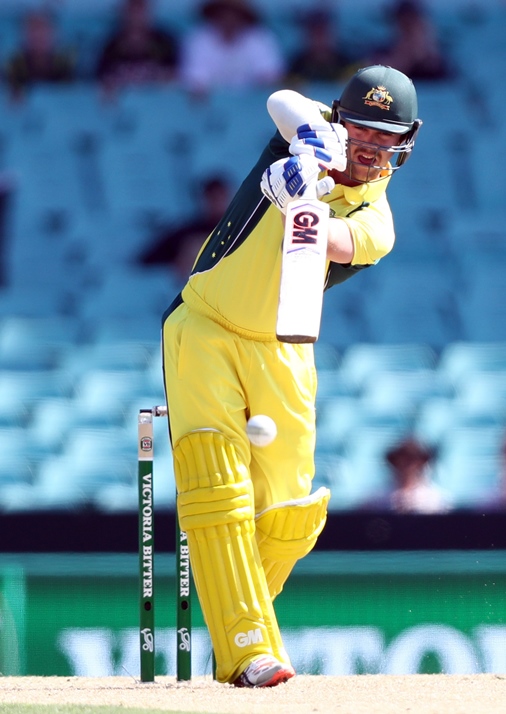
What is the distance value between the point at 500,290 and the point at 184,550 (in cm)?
481

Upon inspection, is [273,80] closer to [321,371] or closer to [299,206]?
[321,371]

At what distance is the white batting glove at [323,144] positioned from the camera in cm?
332

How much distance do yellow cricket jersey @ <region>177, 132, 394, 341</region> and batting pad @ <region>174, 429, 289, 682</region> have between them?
345 millimetres

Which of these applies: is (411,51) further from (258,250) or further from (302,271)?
(302,271)

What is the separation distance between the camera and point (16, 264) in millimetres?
8859

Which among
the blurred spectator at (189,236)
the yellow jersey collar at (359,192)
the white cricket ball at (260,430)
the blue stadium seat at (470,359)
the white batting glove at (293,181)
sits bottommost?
the white cricket ball at (260,430)

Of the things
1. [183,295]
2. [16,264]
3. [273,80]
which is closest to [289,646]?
[183,295]

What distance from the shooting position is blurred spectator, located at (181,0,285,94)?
9.22 m

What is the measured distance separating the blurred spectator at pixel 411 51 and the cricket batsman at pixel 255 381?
5.74 m

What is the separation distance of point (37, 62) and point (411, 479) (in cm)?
437

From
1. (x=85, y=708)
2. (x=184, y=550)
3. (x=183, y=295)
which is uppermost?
(x=183, y=295)

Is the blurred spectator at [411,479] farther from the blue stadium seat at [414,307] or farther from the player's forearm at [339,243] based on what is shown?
the player's forearm at [339,243]

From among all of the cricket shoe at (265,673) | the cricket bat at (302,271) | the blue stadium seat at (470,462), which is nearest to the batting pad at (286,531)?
the cricket shoe at (265,673)

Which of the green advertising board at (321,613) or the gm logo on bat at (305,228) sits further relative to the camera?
the green advertising board at (321,613)
